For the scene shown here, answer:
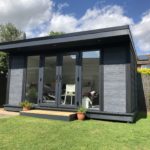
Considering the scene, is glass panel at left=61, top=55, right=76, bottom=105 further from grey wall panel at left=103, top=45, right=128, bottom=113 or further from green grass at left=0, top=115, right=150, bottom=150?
green grass at left=0, top=115, right=150, bottom=150

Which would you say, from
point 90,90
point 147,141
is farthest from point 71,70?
point 147,141

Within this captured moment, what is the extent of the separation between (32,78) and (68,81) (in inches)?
65.8

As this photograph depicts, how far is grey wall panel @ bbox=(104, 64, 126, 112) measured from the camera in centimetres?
567

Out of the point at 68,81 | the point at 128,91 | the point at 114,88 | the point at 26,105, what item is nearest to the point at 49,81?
the point at 68,81

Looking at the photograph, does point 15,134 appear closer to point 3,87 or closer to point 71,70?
point 71,70

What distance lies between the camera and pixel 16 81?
302 inches

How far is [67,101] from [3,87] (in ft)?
13.8

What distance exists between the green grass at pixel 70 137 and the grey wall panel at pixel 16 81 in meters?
2.80

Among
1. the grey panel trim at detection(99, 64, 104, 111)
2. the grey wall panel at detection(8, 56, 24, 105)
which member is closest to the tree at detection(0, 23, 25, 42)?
the grey wall panel at detection(8, 56, 24, 105)

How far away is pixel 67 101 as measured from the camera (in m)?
6.56

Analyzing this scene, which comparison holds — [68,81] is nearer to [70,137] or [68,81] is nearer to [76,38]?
[76,38]

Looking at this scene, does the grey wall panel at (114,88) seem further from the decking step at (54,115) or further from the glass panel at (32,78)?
the glass panel at (32,78)

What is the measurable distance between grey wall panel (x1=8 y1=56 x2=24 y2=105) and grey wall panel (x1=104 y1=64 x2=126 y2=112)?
3.56 metres

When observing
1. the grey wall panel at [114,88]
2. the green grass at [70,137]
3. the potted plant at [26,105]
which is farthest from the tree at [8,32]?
the green grass at [70,137]
